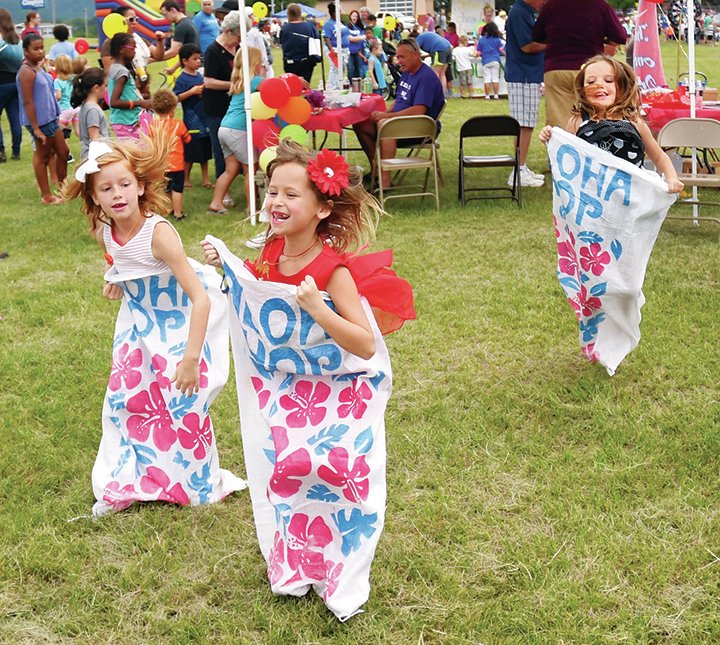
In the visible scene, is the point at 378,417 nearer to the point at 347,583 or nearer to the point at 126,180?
the point at 347,583

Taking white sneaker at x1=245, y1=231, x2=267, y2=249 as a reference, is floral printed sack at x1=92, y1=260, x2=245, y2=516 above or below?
below

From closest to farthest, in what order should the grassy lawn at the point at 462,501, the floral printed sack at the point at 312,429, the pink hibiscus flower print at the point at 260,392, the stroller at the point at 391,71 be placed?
the floral printed sack at the point at 312,429 → the pink hibiscus flower print at the point at 260,392 → the grassy lawn at the point at 462,501 → the stroller at the point at 391,71

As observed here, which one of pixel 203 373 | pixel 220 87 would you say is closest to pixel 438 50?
pixel 220 87

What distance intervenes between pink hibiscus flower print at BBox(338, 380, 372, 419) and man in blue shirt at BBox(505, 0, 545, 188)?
6202 mm

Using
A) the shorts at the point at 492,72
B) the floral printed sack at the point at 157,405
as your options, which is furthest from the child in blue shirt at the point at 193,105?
the shorts at the point at 492,72

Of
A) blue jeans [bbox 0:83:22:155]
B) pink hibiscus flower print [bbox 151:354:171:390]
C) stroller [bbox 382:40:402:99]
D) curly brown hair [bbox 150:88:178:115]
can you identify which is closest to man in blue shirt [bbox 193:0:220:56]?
blue jeans [bbox 0:83:22:155]

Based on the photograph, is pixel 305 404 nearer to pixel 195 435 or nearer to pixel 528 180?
pixel 195 435

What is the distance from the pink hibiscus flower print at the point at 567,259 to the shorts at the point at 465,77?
47.9ft

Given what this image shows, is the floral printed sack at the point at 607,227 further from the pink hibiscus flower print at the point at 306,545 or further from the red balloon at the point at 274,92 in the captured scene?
the red balloon at the point at 274,92

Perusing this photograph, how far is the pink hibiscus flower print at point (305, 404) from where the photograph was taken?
2352mm

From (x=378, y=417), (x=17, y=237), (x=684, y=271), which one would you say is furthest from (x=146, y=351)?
(x=17, y=237)

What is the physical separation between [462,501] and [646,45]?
7.13 metres

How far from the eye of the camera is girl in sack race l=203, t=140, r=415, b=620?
226 cm

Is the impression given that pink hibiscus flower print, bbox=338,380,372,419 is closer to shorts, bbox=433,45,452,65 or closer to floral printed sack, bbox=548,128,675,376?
floral printed sack, bbox=548,128,675,376
